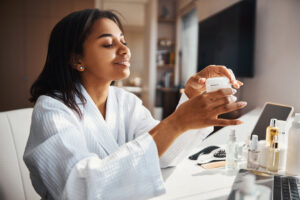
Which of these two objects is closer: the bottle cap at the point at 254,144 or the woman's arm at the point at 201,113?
the woman's arm at the point at 201,113

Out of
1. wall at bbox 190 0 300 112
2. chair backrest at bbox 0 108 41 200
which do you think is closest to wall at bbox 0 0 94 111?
wall at bbox 190 0 300 112

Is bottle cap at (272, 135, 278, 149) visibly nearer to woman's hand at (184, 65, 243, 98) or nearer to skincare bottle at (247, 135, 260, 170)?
skincare bottle at (247, 135, 260, 170)

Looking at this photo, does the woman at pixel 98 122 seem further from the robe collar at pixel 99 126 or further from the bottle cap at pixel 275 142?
the bottle cap at pixel 275 142

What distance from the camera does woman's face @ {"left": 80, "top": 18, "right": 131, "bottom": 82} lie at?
38.6 inches

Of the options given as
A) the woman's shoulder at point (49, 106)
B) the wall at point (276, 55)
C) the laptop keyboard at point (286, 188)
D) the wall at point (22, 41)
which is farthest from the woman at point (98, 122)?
the wall at point (22, 41)

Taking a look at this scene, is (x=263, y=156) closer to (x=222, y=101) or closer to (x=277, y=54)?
(x=222, y=101)

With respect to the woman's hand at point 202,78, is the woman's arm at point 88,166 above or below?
below

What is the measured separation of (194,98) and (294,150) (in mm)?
474

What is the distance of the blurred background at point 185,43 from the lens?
210cm

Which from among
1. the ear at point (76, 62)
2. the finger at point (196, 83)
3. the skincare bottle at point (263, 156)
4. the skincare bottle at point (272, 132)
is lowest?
the skincare bottle at point (263, 156)

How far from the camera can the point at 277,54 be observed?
2.13m

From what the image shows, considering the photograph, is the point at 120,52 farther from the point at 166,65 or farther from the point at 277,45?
the point at 166,65

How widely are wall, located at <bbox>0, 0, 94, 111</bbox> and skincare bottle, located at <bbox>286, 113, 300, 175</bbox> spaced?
5.11m

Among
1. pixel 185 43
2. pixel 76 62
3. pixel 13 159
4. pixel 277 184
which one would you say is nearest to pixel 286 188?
pixel 277 184
